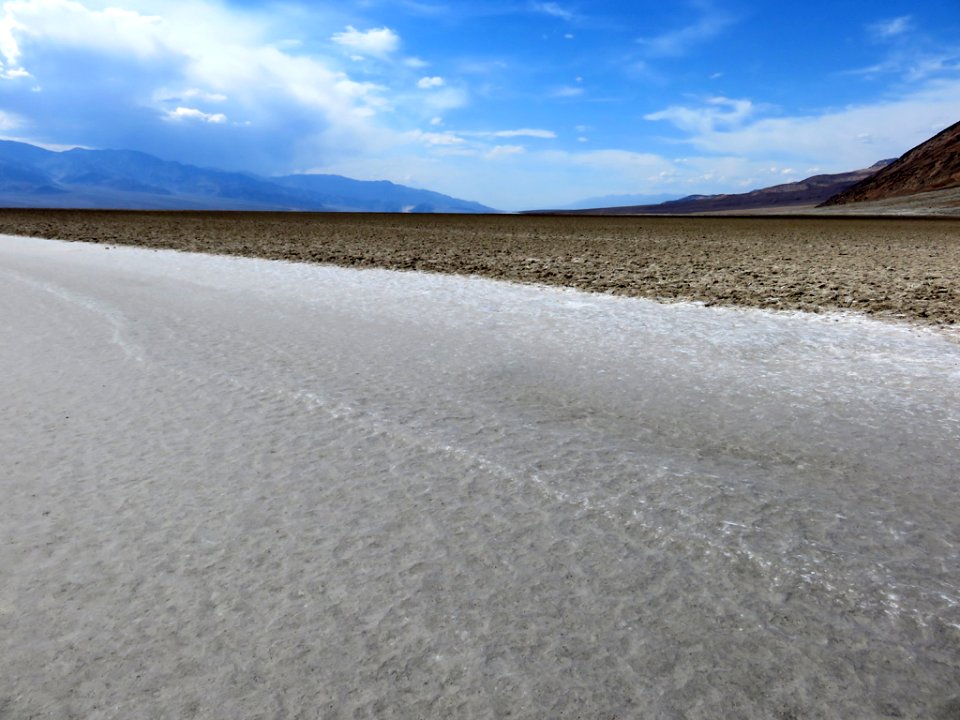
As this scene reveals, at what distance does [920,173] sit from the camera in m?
93.9

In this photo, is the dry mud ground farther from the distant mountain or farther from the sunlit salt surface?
the distant mountain

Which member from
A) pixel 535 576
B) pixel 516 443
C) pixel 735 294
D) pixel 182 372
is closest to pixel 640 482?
pixel 516 443

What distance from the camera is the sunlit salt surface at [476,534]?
6.89ft

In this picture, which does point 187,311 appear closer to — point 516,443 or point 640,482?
point 516,443

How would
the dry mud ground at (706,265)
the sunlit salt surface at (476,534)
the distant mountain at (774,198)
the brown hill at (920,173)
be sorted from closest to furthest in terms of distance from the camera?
1. the sunlit salt surface at (476,534)
2. the dry mud ground at (706,265)
3. the brown hill at (920,173)
4. the distant mountain at (774,198)

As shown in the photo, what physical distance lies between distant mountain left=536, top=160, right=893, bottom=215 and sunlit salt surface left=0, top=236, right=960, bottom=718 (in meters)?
159

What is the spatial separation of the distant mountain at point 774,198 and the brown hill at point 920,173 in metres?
57.0

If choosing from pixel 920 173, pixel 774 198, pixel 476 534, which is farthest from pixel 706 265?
pixel 774 198

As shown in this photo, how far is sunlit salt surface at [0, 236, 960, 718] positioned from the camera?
2102 millimetres

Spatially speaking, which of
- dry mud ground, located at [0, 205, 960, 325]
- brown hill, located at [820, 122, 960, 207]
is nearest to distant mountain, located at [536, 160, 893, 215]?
brown hill, located at [820, 122, 960, 207]

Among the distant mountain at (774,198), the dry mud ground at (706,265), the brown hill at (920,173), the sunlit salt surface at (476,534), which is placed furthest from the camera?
the distant mountain at (774,198)

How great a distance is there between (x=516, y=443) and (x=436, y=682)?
2.13m

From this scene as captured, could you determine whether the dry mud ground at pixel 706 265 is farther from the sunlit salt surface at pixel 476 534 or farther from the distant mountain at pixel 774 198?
the distant mountain at pixel 774 198

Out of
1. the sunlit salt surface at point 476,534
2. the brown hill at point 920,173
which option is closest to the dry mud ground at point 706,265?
the sunlit salt surface at point 476,534
